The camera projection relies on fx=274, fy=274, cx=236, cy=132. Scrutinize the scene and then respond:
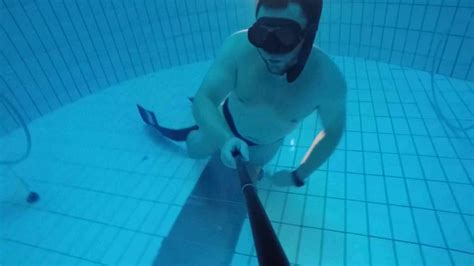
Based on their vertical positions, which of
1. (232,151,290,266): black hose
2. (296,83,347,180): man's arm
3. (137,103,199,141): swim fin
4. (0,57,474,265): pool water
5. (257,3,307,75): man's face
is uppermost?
(257,3,307,75): man's face

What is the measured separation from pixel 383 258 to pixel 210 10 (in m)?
3.21

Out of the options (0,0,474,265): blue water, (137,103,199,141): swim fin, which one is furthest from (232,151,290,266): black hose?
(137,103,199,141): swim fin

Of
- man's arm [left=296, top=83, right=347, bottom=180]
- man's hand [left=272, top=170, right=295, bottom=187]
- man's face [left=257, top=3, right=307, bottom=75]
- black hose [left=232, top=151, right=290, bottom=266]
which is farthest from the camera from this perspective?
man's hand [left=272, top=170, right=295, bottom=187]

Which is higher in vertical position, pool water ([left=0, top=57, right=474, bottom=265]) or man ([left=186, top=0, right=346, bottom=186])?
man ([left=186, top=0, right=346, bottom=186])

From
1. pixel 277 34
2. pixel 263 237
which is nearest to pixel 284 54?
pixel 277 34

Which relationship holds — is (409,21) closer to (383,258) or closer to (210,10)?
(210,10)

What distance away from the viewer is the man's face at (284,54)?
38.6 inches

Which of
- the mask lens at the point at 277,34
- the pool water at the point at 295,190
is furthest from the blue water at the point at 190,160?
the mask lens at the point at 277,34

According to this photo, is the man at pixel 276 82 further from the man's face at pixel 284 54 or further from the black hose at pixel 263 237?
the black hose at pixel 263 237

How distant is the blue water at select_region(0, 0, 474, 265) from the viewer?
1.71 metres

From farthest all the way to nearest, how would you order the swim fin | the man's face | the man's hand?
the swim fin
the man's hand
the man's face

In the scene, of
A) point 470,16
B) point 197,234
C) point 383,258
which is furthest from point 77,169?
point 470,16

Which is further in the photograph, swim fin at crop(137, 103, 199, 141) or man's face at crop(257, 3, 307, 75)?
swim fin at crop(137, 103, 199, 141)

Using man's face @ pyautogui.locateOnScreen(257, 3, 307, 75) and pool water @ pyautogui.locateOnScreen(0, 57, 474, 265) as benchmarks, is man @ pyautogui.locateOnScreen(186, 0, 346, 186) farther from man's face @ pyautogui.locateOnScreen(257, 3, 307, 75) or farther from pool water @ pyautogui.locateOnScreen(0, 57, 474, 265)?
pool water @ pyautogui.locateOnScreen(0, 57, 474, 265)
